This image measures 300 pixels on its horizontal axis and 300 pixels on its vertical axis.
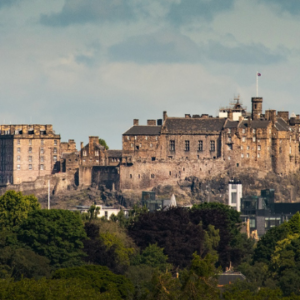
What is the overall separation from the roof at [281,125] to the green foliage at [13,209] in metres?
66.7

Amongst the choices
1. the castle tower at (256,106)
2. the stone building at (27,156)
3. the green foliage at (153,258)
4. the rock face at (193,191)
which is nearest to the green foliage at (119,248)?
the green foliage at (153,258)

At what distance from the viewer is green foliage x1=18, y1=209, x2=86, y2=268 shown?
112125mm

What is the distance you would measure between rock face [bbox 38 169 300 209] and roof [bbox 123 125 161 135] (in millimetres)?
8339

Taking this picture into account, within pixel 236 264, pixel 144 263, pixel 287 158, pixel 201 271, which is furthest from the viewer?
pixel 287 158

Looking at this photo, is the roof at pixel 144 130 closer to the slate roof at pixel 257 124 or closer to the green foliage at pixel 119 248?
the slate roof at pixel 257 124

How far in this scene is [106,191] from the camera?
623 ft

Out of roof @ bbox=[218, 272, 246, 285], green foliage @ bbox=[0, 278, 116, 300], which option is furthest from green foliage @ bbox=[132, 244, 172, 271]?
green foliage @ bbox=[0, 278, 116, 300]

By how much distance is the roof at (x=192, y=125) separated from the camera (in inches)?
7475

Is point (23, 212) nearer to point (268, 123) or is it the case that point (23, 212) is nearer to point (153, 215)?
point (153, 215)

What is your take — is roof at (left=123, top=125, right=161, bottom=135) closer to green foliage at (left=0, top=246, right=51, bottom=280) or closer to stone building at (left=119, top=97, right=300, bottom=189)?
stone building at (left=119, top=97, right=300, bottom=189)

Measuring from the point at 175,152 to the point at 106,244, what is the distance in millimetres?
74718

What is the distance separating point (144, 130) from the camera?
192 m

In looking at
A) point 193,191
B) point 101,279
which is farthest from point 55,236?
point 193,191

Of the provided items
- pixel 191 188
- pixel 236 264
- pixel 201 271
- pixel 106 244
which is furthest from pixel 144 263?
pixel 191 188
